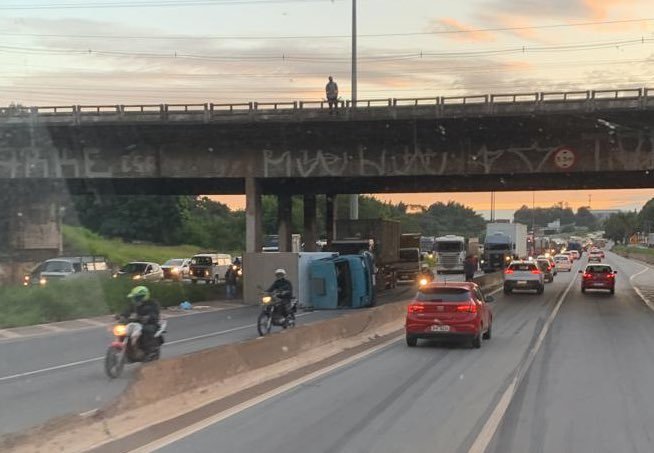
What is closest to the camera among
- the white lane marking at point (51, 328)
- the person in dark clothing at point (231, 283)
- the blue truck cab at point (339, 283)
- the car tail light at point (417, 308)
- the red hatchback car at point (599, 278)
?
the car tail light at point (417, 308)

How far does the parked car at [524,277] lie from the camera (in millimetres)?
38500

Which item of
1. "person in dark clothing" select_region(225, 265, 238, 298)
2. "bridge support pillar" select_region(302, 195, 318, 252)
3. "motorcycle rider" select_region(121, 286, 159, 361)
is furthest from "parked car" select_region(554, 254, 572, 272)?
"motorcycle rider" select_region(121, 286, 159, 361)

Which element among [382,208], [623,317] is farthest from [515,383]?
[382,208]

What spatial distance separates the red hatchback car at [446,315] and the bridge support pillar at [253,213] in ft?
70.8

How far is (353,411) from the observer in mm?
9719

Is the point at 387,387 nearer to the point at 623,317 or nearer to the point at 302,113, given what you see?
the point at 623,317

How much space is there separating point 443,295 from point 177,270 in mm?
33002

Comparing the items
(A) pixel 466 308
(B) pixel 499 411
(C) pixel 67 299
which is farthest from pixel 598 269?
(B) pixel 499 411

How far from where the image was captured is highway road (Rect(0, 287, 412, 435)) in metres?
10.2

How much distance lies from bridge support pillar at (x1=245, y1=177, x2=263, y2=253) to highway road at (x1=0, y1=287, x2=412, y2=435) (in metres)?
12.7

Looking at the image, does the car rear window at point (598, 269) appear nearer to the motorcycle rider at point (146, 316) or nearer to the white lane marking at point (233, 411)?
the white lane marking at point (233, 411)

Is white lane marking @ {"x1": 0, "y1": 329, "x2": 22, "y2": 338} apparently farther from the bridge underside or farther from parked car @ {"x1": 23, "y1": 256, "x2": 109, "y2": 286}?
the bridge underside

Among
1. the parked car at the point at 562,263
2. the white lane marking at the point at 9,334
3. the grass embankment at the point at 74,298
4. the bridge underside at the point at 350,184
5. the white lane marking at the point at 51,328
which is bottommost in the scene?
the parked car at the point at 562,263

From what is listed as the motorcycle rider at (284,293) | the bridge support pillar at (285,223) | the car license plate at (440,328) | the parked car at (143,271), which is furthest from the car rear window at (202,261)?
the car license plate at (440,328)
